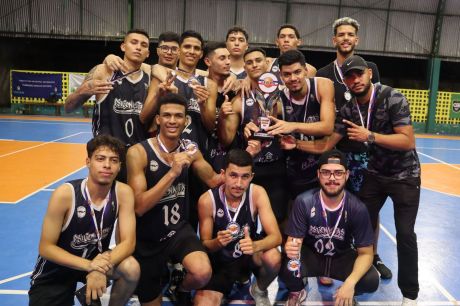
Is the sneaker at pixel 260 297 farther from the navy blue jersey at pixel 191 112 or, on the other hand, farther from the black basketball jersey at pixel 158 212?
the navy blue jersey at pixel 191 112

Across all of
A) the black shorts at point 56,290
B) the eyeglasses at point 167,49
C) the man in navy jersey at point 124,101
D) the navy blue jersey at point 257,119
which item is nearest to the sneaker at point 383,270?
the navy blue jersey at point 257,119

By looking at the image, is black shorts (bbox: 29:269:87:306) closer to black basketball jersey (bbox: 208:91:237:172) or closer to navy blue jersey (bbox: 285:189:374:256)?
black basketball jersey (bbox: 208:91:237:172)

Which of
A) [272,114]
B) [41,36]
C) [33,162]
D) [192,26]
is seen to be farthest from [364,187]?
[41,36]

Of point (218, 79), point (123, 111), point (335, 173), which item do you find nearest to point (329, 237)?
point (335, 173)

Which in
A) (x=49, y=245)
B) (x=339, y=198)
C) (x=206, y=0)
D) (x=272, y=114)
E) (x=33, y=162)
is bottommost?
(x=33, y=162)

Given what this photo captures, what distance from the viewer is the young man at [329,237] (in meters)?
3.65

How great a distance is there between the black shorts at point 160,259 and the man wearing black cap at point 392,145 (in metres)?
1.76

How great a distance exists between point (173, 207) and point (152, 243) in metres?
0.38

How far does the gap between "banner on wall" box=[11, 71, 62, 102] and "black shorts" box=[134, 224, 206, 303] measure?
17900mm

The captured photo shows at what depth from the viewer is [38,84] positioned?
19.6m

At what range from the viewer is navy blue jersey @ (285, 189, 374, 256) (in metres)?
3.72

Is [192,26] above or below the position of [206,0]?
below

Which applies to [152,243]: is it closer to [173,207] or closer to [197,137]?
[173,207]

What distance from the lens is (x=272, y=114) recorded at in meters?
4.07
